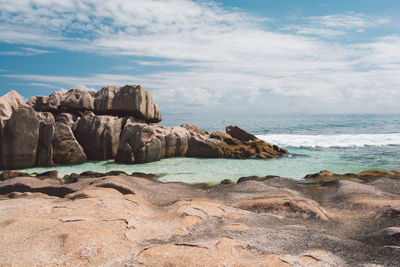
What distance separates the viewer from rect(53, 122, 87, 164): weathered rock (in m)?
20.9

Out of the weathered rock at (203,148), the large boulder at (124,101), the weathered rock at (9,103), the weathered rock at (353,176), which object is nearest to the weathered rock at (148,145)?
the weathered rock at (203,148)

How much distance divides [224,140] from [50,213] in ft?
77.3

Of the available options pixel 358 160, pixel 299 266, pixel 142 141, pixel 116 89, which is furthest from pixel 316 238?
pixel 116 89

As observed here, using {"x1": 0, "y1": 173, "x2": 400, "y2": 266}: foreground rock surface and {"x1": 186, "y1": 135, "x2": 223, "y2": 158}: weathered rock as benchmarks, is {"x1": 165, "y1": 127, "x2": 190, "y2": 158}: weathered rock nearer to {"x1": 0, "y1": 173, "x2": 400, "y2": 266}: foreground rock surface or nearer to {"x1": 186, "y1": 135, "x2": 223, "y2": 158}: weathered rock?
{"x1": 186, "y1": 135, "x2": 223, "y2": 158}: weathered rock

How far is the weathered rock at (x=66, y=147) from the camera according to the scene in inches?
822

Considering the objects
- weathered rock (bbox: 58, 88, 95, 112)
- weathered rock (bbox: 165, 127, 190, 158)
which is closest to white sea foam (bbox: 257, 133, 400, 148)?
weathered rock (bbox: 165, 127, 190, 158)

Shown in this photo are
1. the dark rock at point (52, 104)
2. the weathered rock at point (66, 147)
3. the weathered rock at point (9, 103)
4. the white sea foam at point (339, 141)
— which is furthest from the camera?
the white sea foam at point (339, 141)

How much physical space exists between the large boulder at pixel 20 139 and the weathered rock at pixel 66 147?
1.62 meters

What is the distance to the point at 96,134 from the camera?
23.0 meters

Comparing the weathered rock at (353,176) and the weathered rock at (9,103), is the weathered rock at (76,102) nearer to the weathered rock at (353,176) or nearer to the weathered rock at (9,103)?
the weathered rock at (9,103)

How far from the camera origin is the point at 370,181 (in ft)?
40.9

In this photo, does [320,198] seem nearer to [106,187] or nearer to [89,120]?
[106,187]

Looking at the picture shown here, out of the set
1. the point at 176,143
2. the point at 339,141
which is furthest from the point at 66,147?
the point at 339,141

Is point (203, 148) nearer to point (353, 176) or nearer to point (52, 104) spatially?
point (353, 176)
